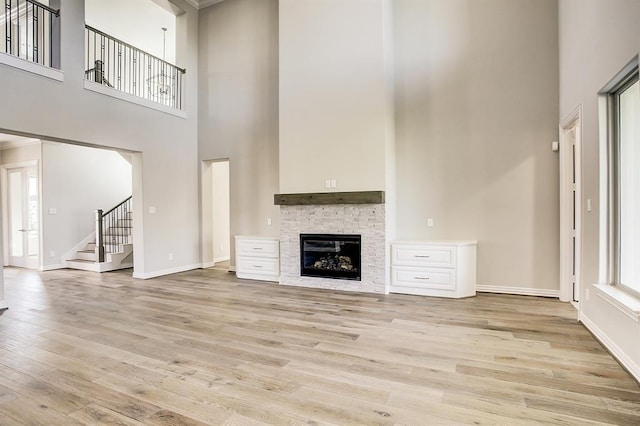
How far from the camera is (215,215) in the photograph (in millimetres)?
8164

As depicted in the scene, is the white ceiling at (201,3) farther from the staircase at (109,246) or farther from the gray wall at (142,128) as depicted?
the staircase at (109,246)

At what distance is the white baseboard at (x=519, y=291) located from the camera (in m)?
4.61

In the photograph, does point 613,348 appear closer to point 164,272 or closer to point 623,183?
point 623,183

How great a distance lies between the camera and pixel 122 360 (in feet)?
9.04

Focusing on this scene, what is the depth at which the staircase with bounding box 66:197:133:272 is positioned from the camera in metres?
7.31

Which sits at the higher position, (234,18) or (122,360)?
(234,18)

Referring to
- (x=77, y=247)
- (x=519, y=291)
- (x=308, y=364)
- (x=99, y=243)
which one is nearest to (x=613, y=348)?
(x=519, y=291)

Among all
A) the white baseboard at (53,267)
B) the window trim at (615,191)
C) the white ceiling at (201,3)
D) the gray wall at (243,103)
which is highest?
the white ceiling at (201,3)

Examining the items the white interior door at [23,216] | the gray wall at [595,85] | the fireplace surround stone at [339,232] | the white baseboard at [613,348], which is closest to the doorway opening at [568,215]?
the gray wall at [595,85]

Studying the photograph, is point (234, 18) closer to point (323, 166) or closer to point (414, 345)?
point (323, 166)

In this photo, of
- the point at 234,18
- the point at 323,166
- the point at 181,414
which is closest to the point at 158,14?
the point at 234,18

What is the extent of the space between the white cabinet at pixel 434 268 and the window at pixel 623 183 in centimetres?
176

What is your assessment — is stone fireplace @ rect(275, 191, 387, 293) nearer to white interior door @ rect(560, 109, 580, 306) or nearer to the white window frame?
white interior door @ rect(560, 109, 580, 306)

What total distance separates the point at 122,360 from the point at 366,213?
11.2 feet
